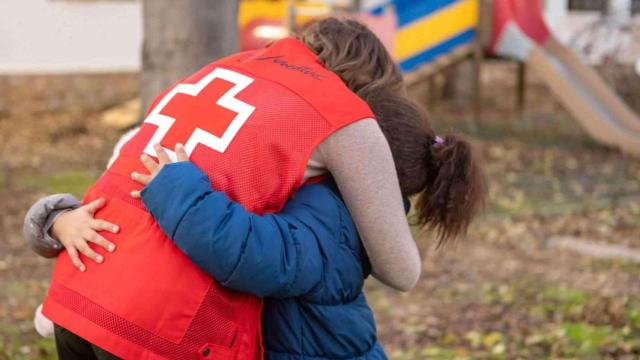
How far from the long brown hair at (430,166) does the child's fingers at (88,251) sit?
0.67 metres

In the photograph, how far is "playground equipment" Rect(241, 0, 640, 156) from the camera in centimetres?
1114

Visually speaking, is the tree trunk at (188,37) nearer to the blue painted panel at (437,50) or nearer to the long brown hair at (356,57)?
the long brown hair at (356,57)

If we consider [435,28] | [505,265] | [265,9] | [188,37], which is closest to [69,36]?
[265,9]

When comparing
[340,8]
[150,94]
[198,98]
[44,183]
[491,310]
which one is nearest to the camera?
[198,98]

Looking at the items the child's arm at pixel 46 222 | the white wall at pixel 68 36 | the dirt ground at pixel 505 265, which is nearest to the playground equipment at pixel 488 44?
the dirt ground at pixel 505 265

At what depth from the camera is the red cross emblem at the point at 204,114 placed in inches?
82.0

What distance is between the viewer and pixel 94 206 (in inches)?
85.0

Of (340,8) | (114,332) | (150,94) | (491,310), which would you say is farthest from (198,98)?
(340,8)

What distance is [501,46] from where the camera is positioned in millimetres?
11727

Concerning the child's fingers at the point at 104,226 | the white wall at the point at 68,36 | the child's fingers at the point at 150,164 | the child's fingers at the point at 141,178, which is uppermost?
the child's fingers at the point at 150,164

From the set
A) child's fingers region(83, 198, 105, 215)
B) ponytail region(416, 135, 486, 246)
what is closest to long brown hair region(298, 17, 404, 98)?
ponytail region(416, 135, 486, 246)

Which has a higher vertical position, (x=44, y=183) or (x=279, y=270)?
(x=279, y=270)

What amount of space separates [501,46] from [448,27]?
642 millimetres

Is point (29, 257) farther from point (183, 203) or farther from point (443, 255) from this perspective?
point (183, 203)
